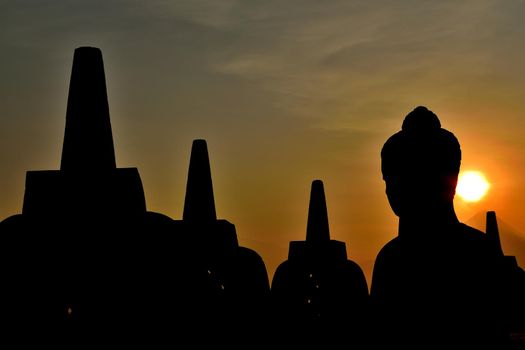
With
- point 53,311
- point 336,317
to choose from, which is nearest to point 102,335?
point 53,311

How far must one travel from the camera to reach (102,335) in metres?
8.87

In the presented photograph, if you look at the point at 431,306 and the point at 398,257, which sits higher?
the point at 398,257

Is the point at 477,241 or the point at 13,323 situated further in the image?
the point at 13,323

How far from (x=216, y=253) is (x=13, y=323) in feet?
20.7

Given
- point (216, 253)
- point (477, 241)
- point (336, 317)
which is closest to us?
point (477, 241)

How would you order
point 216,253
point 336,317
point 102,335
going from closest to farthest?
point 102,335
point 216,253
point 336,317

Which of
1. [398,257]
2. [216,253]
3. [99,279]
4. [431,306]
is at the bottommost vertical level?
[431,306]

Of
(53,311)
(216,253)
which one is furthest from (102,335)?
(216,253)

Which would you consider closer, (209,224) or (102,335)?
(102,335)

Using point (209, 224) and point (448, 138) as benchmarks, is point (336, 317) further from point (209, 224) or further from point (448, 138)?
point (448, 138)

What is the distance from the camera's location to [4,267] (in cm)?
908

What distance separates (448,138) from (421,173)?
178 mm

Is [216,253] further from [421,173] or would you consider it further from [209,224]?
[421,173]

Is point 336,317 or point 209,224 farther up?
point 209,224
